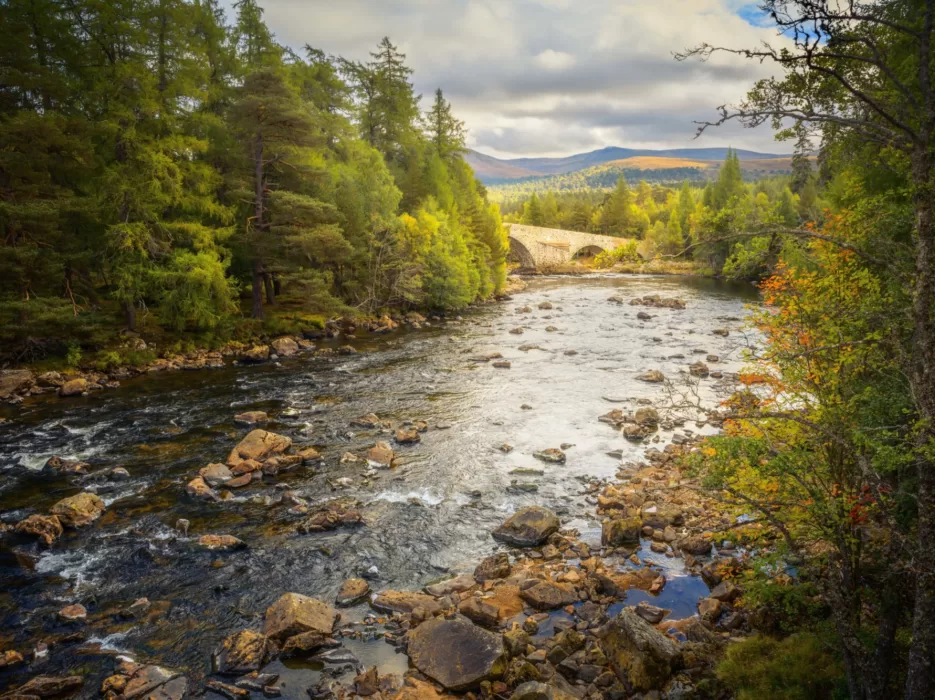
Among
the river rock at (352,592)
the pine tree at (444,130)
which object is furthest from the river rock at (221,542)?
the pine tree at (444,130)

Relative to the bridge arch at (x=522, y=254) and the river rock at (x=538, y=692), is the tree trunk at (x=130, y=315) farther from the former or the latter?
the bridge arch at (x=522, y=254)

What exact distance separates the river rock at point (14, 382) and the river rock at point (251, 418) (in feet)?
34.2

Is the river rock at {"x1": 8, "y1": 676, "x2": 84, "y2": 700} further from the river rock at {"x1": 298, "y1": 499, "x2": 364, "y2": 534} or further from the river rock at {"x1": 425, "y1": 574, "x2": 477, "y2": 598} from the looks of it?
the river rock at {"x1": 425, "y1": 574, "x2": 477, "y2": 598}

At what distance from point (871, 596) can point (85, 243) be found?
3279 cm

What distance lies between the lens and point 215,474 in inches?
627

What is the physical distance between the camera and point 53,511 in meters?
13.2

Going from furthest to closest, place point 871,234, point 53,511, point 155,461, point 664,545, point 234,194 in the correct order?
point 234,194 < point 155,461 < point 53,511 < point 664,545 < point 871,234

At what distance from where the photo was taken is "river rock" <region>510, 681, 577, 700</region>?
7465 mm

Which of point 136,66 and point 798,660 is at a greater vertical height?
point 136,66

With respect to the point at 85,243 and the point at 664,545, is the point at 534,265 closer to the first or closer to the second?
the point at 85,243

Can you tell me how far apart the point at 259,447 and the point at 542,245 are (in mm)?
81695

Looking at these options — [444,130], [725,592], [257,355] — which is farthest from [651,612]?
[444,130]

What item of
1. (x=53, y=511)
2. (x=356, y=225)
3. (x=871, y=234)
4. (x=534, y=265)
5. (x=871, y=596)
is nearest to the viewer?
(x=871, y=234)

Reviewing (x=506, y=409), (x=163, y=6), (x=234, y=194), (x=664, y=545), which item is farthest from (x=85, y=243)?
(x=664, y=545)
